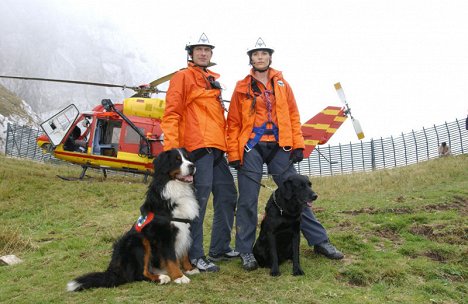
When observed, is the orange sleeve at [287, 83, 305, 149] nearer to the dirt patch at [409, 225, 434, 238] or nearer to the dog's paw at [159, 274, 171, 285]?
the dog's paw at [159, 274, 171, 285]

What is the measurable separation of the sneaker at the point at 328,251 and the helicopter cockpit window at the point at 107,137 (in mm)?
9442

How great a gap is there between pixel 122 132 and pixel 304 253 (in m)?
8.91

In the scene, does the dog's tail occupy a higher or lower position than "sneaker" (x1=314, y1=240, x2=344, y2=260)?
lower

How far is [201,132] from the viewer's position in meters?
4.29

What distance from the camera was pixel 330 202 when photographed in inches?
355

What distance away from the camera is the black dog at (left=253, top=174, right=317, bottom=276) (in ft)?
13.2

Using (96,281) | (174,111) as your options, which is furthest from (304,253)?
(96,281)

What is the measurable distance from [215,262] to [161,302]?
1389 millimetres

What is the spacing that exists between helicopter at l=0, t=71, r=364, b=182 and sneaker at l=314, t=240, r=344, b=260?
7.78 meters

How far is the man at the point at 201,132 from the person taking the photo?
14.0ft

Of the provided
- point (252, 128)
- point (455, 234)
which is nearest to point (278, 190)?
point (252, 128)

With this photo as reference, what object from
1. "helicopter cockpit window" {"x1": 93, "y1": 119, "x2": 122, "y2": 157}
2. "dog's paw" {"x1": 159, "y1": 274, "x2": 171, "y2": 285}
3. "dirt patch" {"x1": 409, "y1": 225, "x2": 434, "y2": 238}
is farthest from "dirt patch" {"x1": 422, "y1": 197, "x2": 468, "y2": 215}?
"helicopter cockpit window" {"x1": 93, "y1": 119, "x2": 122, "y2": 157}

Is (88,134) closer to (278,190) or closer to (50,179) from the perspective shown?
(50,179)

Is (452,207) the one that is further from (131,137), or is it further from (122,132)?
(122,132)
